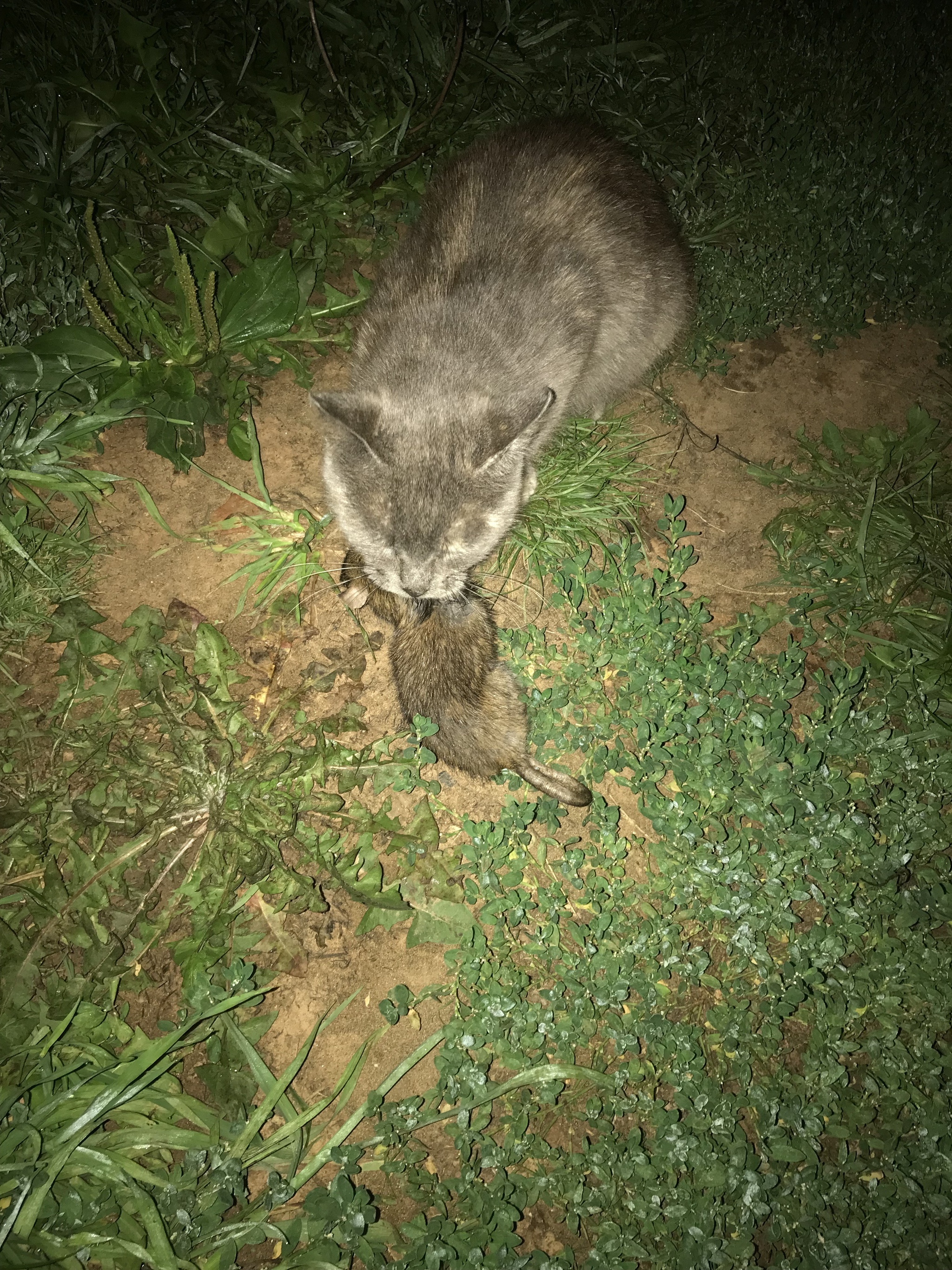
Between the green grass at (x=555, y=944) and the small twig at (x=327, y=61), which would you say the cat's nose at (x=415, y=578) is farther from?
the small twig at (x=327, y=61)

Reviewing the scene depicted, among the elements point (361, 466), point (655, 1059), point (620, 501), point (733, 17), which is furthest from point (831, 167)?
point (655, 1059)

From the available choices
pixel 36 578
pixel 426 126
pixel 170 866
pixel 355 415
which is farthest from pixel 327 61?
pixel 170 866

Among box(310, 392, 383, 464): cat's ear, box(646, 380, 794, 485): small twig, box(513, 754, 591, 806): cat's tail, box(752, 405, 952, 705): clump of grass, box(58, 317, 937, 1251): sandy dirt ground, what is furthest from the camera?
box(646, 380, 794, 485): small twig

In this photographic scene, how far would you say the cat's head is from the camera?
2578 mm

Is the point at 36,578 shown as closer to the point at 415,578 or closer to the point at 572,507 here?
the point at 415,578

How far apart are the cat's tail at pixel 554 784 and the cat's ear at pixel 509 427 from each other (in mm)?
1251

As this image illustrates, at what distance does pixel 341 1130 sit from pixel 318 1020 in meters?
0.38

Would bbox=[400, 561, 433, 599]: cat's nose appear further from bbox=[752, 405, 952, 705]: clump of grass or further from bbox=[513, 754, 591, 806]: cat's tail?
bbox=[752, 405, 952, 705]: clump of grass

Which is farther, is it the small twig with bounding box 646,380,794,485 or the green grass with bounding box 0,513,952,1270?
the small twig with bounding box 646,380,794,485

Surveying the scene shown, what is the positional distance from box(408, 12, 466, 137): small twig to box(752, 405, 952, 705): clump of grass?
292 cm

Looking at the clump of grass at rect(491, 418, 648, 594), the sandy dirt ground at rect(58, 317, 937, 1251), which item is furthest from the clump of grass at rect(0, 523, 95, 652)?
the clump of grass at rect(491, 418, 648, 594)

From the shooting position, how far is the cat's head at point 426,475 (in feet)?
8.46

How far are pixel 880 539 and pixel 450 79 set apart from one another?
3625mm

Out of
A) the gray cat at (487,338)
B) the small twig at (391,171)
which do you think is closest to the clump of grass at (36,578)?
the gray cat at (487,338)
